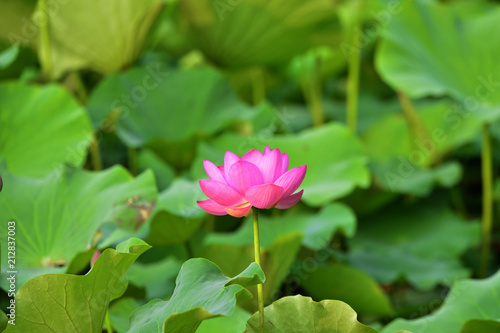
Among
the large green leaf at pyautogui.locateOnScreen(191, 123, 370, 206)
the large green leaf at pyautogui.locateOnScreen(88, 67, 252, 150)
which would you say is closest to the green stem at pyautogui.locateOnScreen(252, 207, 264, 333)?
the large green leaf at pyautogui.locateOnScreen(191, 123, 370, 206)

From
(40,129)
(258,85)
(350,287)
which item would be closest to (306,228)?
(350,287)

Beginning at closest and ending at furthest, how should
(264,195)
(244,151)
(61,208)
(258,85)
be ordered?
(264,195) < (61,208) < (244,151) < (258,85)

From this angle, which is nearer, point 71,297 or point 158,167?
point 71,297

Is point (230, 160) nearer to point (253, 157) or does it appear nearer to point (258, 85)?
point (253, 157)

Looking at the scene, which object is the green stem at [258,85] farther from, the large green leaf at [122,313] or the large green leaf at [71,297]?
the large green leaf at [71,297]

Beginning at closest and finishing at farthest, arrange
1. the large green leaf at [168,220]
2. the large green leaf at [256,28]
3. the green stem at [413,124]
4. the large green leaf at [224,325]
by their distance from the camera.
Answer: the large green leaf at [224,325], the large green leaf at [168,220], the large green leaf at [256,28], the green stem at [413,124]

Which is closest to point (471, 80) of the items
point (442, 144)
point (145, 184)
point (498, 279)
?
point (442, 144)

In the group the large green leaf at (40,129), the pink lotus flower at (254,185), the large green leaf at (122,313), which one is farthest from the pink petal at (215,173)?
the large green leaf at (40,129)
